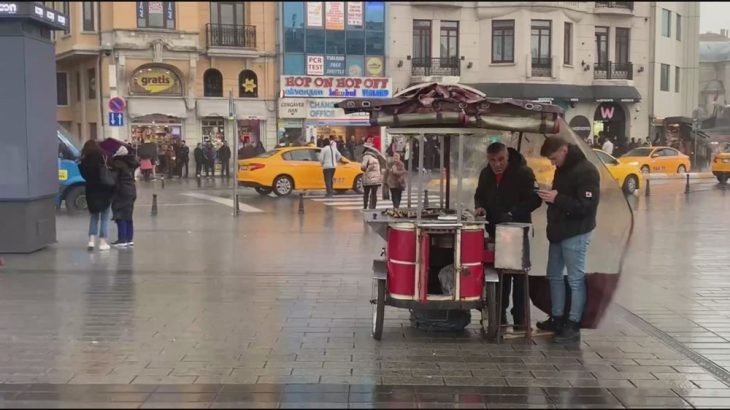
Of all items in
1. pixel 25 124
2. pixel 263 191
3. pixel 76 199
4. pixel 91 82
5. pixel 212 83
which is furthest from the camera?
pixel 212 83

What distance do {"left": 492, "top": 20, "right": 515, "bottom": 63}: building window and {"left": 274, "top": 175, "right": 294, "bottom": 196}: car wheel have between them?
19497 mm

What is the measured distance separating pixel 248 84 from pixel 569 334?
3152 centimetres

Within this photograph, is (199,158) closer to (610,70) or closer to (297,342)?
(610,70)

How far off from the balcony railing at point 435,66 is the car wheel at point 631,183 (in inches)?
670

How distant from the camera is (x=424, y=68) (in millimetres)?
37875

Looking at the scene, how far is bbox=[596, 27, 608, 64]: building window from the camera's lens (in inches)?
1538

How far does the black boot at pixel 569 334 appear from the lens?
6.18 metres

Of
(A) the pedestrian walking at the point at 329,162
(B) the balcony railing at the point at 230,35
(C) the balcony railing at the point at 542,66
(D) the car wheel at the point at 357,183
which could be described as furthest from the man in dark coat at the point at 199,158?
(C) the balcony railing at the point at 542,66

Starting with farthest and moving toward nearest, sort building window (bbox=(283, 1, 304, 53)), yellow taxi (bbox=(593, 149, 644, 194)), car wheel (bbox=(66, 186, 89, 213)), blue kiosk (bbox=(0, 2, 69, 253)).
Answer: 1. building window (bbox=(283, 1, 304, 53))
2. yellow taxi (bbox=(593, 149, 644, 194))
3. car wheel (bbox=(66, 186, 89, 213))
4. blue kiosk (bbox=(0, 2, 69, 253))

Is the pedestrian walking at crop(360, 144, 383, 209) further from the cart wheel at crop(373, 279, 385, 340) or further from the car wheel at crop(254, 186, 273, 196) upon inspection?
the cart wheel at crop(373, 279, 385, 340)

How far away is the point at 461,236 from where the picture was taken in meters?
5.98

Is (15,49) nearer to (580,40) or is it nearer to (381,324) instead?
(381,324)

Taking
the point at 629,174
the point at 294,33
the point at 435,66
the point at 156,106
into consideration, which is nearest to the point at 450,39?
the point at 435,66

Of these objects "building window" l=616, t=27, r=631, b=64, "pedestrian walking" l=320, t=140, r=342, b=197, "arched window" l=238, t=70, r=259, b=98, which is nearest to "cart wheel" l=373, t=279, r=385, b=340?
"pedestrian walking" l=320, t=140, r=342, b=197
